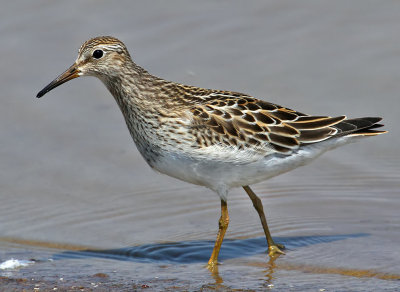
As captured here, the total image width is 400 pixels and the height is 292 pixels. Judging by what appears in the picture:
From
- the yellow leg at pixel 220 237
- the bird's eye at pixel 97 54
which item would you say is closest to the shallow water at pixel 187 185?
the yellow leg at pixel 220 237

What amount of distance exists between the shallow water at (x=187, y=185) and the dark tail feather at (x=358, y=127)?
113cm

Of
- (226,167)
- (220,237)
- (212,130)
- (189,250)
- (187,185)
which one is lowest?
(189,250)

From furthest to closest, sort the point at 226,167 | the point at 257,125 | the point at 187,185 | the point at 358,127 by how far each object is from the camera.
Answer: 1. the point at 187,185
2. the point at 358,127
3. the point at 257,125
4. the point at 226,167

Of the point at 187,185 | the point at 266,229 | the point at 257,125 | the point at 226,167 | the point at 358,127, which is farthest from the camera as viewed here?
the point at 187,185

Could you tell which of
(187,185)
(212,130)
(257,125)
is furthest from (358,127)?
(187,185)

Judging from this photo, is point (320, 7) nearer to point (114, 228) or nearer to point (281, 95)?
point (281, 95)

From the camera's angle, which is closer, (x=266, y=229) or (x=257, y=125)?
(x=257, y=125)

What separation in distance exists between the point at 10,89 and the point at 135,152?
2.41 meters

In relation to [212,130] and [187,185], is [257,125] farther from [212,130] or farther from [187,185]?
[187,185]

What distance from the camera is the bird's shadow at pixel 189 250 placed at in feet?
29.8

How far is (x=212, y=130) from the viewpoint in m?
8.82

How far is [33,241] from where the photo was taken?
9.45 meters

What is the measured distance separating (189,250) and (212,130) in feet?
4.66

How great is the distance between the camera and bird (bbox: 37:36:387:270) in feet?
28.7
